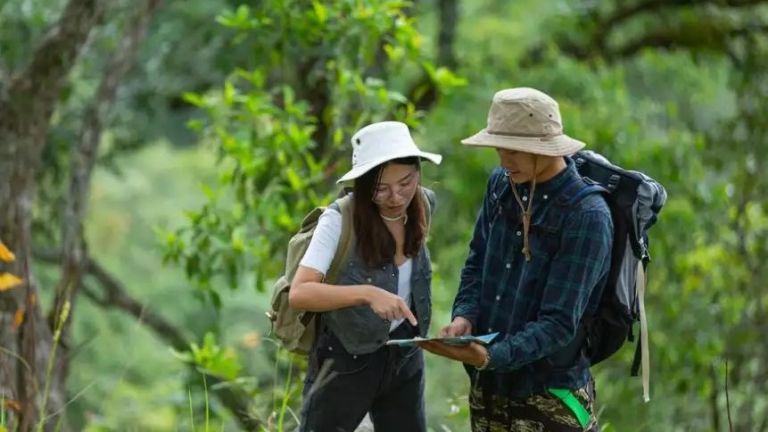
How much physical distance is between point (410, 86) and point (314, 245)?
26.7ft

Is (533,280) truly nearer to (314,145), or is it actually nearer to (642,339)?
(642,339)

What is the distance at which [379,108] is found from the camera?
259 inches

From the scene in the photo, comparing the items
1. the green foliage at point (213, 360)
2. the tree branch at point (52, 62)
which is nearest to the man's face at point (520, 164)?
the green foliage at point (213, 360)

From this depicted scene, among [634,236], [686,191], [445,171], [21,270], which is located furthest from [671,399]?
[634,236]

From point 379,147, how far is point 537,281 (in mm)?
513

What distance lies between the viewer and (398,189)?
11.9 feet

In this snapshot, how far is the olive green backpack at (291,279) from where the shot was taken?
3646 mm

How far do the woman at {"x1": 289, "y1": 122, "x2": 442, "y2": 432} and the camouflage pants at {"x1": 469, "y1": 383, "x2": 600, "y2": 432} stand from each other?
22 cm

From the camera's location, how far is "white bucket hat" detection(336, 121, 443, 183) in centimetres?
359

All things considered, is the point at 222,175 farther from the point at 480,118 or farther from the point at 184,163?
the point at 184,163

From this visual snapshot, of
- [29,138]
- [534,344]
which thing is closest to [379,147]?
[534,344]

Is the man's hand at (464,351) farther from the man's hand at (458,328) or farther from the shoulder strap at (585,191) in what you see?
the shoulder strap at (585,191)

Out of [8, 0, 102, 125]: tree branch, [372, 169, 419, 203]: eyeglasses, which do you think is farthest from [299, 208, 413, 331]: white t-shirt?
[8, 0, 102, 125]: tree branch

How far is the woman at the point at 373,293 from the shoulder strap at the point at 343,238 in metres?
0.01
